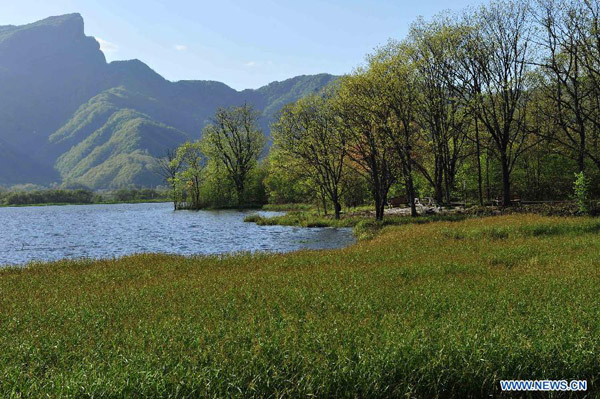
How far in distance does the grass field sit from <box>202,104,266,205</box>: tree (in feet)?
264

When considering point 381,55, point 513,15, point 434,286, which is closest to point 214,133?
point 381,55

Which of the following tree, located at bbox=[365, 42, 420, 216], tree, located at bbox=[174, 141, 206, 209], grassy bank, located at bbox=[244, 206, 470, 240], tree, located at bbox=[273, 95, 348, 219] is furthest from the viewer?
tree, located at bbox=[174, 141, 206, 209]

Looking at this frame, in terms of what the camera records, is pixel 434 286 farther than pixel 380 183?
No

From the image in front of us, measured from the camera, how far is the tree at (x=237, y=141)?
93688 millimetres

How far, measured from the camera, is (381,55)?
43688mm

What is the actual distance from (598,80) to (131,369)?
4460cm

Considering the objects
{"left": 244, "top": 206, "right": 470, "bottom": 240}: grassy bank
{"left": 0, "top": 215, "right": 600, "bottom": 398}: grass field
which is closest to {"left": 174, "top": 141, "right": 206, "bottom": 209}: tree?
Result: {"left": 244, "top": 206, "right": 470, "bottom": 240}: grassy bank

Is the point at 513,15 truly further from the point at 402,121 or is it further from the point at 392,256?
the point at 392,256

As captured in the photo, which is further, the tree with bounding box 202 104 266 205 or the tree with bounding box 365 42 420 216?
the tree with bounding box 202 104 266 205

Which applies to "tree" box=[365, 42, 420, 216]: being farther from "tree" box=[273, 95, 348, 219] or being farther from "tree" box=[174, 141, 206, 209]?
"tree" box=[174, 141, 206, 209]

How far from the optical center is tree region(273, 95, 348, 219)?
164 feet

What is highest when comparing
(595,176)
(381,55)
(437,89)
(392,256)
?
(381,55)

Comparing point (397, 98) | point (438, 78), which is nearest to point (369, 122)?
point (397, 98)

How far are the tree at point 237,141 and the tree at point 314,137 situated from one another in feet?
133
